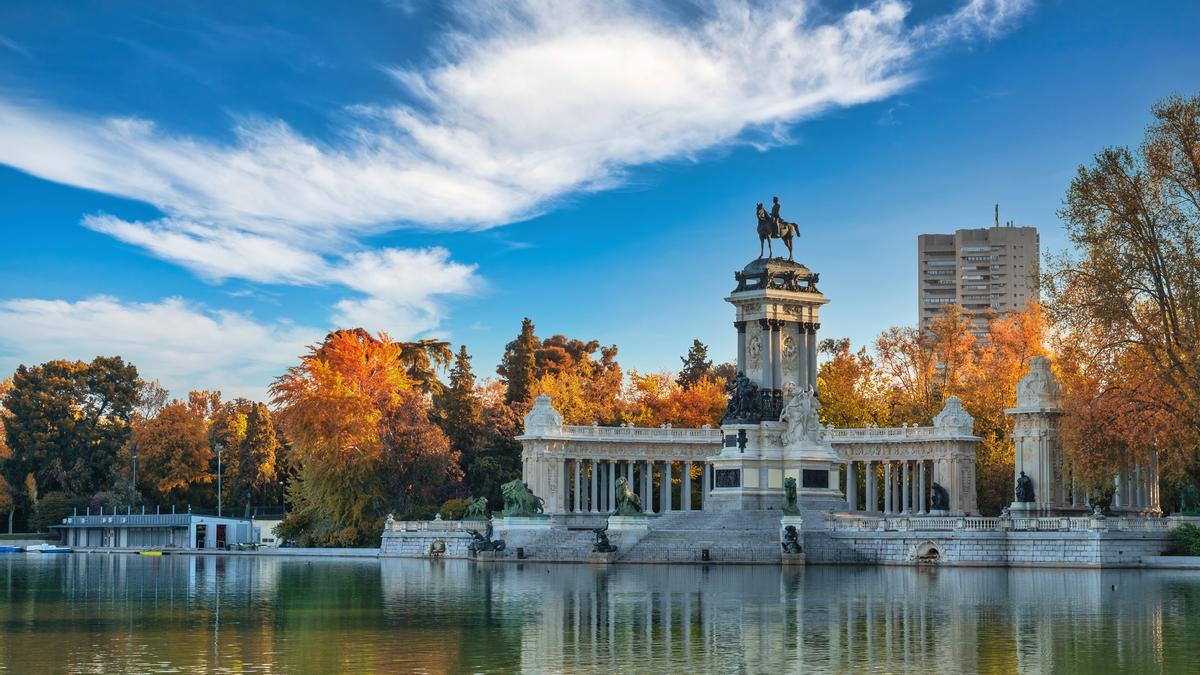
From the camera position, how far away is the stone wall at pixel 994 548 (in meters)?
45.7

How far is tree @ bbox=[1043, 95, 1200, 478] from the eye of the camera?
48.0m

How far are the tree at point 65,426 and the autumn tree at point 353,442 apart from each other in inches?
916

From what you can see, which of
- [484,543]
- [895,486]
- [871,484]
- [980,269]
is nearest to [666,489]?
[871,484]

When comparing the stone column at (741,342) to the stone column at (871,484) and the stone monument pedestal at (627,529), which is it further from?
the stone column at (871,484)

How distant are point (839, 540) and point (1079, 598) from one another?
60.5 feet

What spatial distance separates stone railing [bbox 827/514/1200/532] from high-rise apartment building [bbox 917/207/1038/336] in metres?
127

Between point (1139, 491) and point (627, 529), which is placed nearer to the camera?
point (627, 529)

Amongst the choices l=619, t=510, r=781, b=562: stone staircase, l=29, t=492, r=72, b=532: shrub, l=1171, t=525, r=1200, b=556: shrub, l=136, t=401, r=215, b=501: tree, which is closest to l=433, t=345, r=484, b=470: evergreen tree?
l=136, t=401, r=215, b=501: tree

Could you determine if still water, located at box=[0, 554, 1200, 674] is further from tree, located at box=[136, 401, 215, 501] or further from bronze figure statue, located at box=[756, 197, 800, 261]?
tree, located at box=[136, 401, 215, 501]

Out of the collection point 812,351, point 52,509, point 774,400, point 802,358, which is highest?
point 812,351

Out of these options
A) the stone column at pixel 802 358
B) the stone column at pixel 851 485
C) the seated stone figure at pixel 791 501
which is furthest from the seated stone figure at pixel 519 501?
the stone column at pixel 851 485

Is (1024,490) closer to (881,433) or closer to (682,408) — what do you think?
(881,433)

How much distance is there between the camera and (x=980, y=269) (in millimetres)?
178000

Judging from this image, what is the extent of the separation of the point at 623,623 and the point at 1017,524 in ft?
82.3
